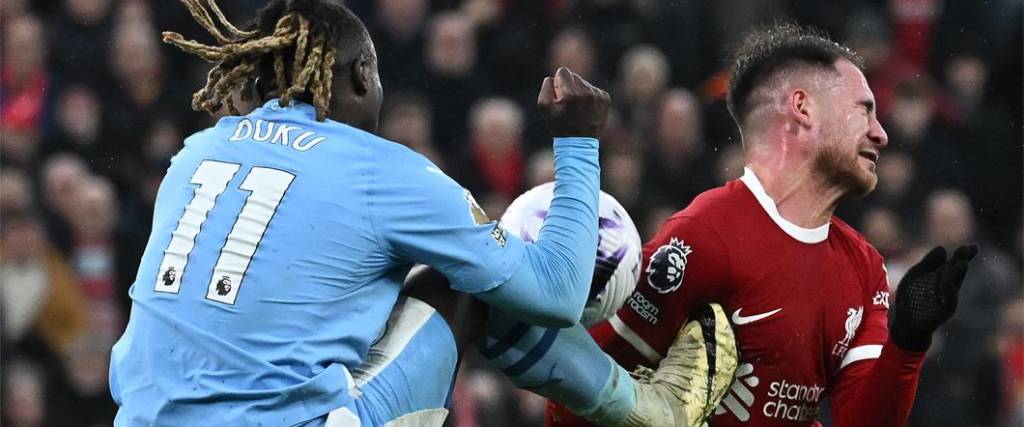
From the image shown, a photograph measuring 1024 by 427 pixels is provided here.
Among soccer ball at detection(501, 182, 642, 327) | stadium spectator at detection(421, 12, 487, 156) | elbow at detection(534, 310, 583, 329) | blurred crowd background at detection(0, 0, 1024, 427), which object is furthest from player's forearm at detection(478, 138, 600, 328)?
stadium spectator at detection(421, 12, 487, 156)

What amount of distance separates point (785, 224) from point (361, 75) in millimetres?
1215

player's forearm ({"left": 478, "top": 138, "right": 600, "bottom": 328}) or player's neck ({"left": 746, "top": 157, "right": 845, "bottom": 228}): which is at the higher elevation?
player's forearm ({"left": 478, "top": 138, "right": 600, "bottom": 328})

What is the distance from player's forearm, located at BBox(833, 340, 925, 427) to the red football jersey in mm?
38

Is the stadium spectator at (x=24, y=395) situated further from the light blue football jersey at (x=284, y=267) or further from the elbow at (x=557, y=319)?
the elbow at (x=557, y=319)

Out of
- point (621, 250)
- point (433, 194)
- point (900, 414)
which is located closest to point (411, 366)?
point (433, 194)

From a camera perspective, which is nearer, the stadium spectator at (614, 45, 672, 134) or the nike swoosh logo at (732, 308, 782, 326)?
the nike swoosh logo at (732, 308, 782, 326)

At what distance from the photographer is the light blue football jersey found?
3.40m

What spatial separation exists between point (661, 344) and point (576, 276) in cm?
67

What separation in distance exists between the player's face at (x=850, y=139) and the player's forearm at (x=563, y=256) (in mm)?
757

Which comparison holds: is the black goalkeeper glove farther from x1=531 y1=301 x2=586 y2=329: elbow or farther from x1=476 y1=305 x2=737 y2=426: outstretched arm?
x1=531 y1=301 x2=586 y2=329: elbow

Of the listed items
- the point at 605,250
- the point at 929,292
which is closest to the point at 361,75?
the point at 605,250

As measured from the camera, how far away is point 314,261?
11.3ft

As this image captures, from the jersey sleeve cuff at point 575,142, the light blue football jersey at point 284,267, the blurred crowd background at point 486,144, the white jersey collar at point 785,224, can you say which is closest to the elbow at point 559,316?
the light blue football jersey at point 284,267

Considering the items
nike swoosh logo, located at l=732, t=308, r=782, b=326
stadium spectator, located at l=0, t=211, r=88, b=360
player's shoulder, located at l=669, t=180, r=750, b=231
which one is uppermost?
player's shoulder, located at l=669, t=180, r=750, b=231
